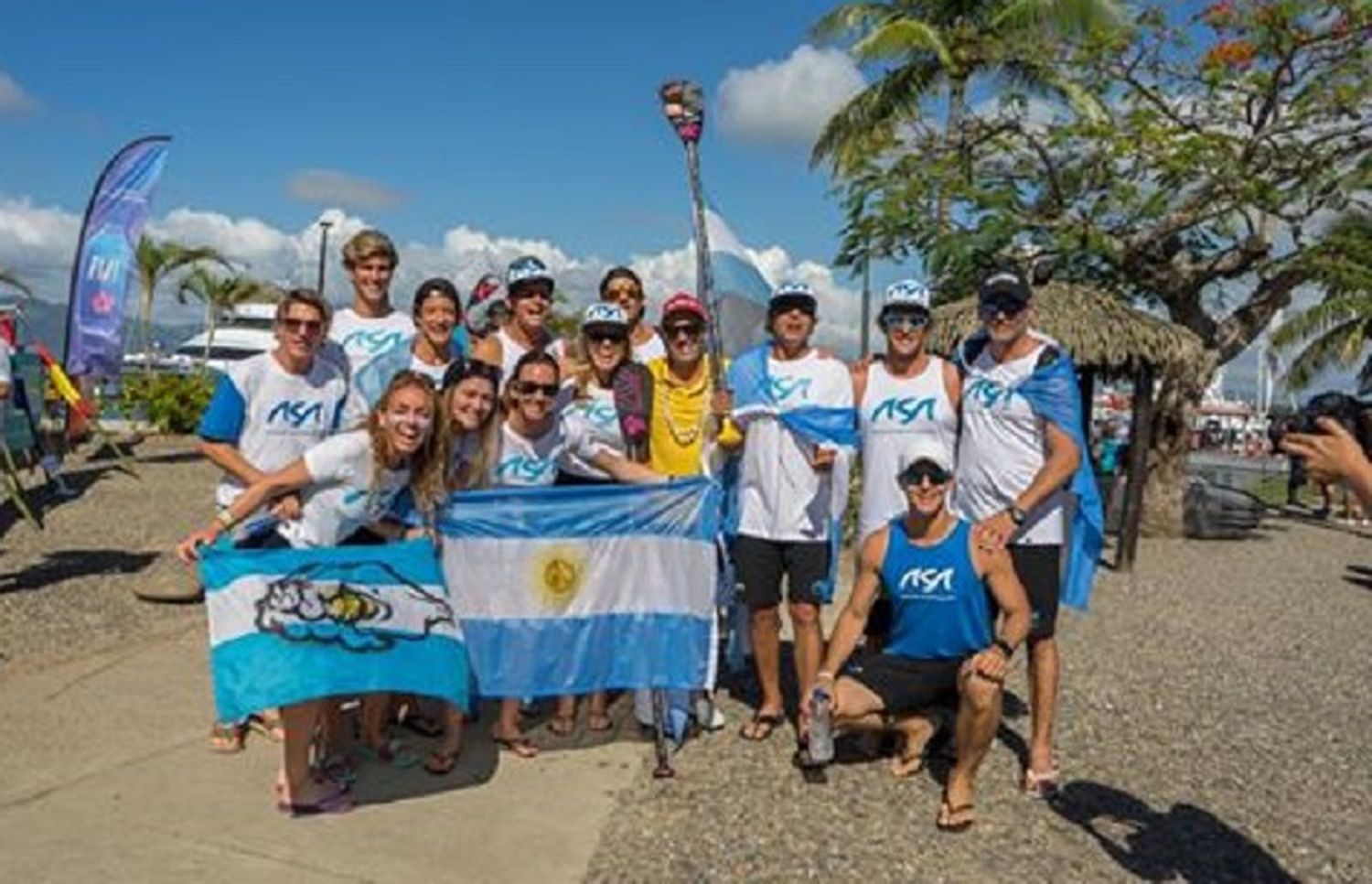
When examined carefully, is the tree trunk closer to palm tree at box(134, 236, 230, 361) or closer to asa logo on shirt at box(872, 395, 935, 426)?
asa logo on shirt at box(872, 395, 935, 426)

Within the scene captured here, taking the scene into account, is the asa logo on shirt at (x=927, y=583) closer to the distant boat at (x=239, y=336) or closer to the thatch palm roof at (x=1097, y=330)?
the thatch palm roof at (x=1097, y=330)

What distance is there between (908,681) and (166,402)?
20370 millimetres

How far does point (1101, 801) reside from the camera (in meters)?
4.96

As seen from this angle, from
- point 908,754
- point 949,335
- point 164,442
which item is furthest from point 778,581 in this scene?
point 164,442

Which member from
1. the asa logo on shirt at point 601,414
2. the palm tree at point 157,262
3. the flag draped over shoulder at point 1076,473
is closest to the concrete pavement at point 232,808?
the asa logo on shirt at point 601,414

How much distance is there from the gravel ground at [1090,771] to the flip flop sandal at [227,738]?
1684 mm

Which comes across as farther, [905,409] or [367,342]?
[367,342]

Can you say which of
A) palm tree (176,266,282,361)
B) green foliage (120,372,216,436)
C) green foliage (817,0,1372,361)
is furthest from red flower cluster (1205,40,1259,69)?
palm tree (176,266,282,361)

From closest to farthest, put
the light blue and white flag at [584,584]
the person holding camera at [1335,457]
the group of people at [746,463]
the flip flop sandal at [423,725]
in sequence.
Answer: the person holding camera at [1335,457], the group of people at [746,463], the light blue and white flag at [584,584], the flip flop sandal at [423,725]

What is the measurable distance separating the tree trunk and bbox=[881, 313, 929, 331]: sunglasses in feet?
37.4

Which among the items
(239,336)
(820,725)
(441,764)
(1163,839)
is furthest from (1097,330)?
(239,336)

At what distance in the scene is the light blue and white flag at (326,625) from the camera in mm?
4211

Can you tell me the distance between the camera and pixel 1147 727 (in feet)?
20.3

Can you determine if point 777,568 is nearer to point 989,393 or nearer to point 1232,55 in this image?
point 989,393
